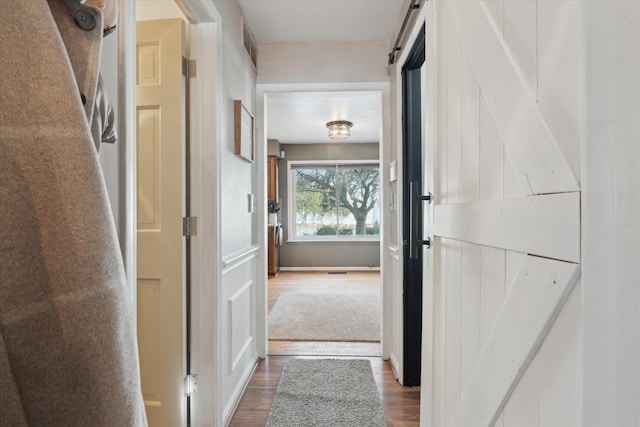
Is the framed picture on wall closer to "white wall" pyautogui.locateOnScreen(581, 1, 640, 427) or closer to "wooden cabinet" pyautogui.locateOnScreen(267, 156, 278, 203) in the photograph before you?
"white wall" pyautogui.locateOnScreen(581, 1, 640, 427)

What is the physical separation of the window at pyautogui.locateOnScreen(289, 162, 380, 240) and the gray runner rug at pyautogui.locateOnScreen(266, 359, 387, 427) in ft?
13.9

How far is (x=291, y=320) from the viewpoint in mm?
3520

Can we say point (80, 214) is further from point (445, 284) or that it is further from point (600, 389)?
point (445, 284)

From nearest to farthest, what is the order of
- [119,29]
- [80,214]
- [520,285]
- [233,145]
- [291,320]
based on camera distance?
1. [80,214]
2. [520,285]
3. [119,29]
4. [233,145]
5. [291,320]

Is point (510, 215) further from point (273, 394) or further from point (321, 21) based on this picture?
point (321, 21)

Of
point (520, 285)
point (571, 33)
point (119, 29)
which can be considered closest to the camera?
point (571, 33)

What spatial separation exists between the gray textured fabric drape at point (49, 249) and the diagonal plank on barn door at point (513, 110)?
71cm

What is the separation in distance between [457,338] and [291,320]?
8.95ft

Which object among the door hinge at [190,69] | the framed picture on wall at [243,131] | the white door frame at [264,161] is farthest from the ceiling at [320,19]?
the door hinge at [190,69]

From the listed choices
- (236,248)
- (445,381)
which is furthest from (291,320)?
(445,381)

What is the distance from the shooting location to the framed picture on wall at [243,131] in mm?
2049

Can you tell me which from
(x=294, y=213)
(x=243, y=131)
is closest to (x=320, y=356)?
(x=243, y=131)

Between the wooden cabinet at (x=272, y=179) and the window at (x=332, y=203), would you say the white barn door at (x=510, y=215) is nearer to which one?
the wooden cabinet at (x=272, y=179)

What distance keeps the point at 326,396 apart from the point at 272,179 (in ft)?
15.0
